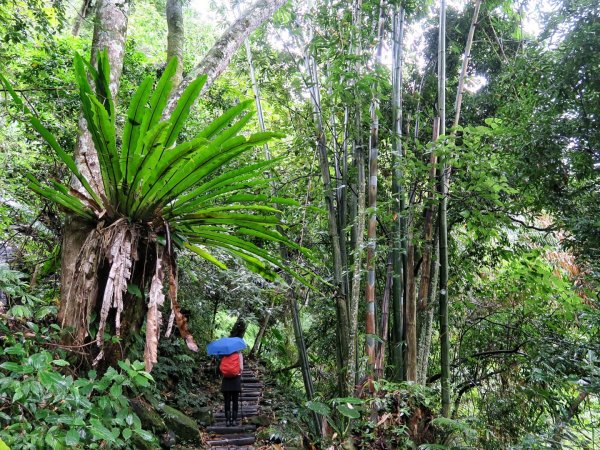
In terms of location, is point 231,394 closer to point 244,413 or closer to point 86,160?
point 244,413

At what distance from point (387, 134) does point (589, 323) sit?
1698 millimetres

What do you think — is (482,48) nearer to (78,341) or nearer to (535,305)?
(535,305)

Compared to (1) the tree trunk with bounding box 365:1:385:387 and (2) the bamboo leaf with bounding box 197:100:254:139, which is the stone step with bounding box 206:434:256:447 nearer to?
(1) the tree trunk with bounding box 365:1:385:387

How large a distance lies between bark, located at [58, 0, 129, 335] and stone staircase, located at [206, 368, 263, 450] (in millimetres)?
2474

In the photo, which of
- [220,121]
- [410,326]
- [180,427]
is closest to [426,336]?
[410,326]

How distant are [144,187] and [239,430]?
3.24 meters

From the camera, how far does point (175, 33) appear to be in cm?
301

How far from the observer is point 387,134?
118 inches

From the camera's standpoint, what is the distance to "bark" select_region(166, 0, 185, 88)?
2971 millimetres

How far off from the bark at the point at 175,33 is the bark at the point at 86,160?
0.56 m

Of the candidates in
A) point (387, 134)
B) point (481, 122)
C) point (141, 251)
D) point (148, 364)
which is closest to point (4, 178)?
point (141, 251)

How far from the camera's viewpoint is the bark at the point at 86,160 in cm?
162

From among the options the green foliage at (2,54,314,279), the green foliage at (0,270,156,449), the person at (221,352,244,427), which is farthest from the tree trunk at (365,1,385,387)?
the person at (221,352,244,427)

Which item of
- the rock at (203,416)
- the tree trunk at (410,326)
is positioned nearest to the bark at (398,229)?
the tree trunk at (410,326)
